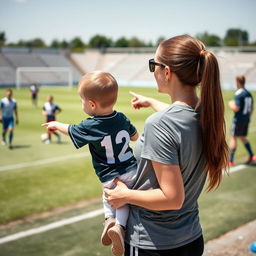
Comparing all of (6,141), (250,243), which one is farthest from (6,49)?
(250,243)

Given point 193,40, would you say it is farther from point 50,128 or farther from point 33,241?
point 33,241

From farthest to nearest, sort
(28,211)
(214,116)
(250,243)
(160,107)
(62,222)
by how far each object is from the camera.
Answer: (28,211)
(62,222)
(250,243)
(160,107)
(214,116)

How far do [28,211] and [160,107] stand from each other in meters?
4.46

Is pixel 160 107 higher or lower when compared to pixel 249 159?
higher

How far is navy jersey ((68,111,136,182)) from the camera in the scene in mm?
2342

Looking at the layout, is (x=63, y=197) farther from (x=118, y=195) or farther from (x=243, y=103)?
(x=243, y=103)

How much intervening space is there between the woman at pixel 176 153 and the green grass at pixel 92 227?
2.91 metres

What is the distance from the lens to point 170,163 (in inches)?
75.1

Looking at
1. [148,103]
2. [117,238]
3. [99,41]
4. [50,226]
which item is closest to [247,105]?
[50,226]

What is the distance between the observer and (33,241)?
5160 mm

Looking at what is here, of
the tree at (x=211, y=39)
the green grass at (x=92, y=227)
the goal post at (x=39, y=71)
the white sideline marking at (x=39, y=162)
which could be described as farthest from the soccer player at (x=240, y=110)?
the tree at (x=211, y=39)

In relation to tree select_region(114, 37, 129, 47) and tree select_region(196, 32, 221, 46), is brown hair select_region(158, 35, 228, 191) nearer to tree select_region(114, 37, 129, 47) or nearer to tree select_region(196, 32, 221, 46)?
tree select_region(196, 32, 221, 46)

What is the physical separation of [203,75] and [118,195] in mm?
854

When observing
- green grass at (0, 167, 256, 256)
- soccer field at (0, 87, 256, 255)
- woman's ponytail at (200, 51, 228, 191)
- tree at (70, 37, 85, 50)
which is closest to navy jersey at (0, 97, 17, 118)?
soccer field at (0, 87, 256, 255)
